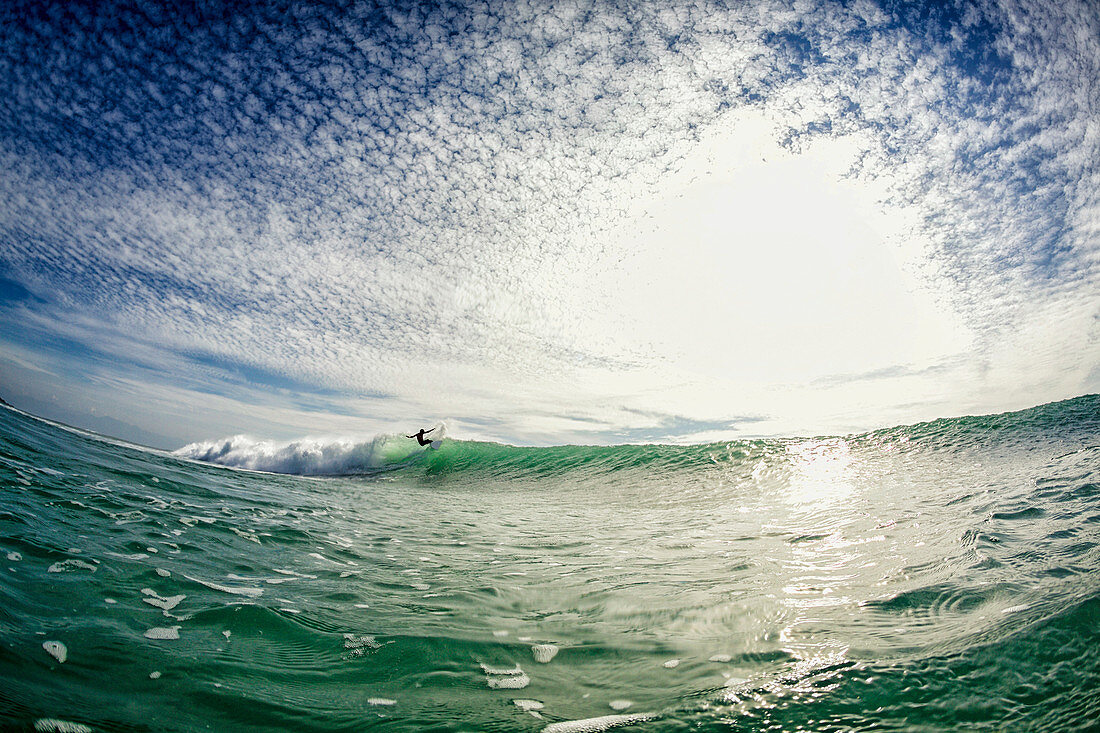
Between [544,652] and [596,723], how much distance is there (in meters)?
0.74

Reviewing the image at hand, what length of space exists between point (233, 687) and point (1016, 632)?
3.72 meters

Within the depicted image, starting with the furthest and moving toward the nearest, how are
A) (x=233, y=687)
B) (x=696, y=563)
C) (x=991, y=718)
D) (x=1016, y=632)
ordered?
(x=696, y=563) → (x=1016, y=632) → (x=233, y=687) → (x=991, y=718)

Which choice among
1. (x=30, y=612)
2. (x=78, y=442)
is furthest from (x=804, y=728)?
(x=78, y=442)

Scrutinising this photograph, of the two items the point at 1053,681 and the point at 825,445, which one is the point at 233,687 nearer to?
the point at 1053,681

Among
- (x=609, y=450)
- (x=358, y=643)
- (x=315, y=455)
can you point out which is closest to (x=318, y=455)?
(x=315, y=455)

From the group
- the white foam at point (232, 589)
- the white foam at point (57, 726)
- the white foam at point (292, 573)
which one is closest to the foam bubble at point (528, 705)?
the white foam at point (57, 726)

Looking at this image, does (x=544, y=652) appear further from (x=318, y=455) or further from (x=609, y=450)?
(x=318, y=455)

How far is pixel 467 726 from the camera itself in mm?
1831

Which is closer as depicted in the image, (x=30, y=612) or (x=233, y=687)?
(x=233, y=687)

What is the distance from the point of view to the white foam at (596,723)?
1.79 metres

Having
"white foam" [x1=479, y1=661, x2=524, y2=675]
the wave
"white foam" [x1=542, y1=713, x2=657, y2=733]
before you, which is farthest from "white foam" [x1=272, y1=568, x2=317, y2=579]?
the wave

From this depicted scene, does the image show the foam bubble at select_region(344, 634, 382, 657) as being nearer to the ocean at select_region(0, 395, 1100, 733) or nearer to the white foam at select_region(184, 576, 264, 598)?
the ocean at select_region(0, 395, 1100, 733)

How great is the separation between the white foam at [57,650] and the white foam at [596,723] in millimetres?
2212

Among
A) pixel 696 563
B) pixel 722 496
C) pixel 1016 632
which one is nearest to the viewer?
pixel 1016 632
